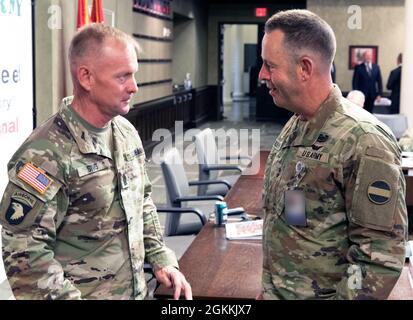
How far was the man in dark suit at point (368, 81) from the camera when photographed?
36.8ft

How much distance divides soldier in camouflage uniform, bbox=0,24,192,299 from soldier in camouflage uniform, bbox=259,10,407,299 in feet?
1.31

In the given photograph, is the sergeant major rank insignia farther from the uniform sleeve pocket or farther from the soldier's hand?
the uniform sleeve pocket

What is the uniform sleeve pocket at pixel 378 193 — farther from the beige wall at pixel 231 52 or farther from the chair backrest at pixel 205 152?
the beige wall at pixel 231 52

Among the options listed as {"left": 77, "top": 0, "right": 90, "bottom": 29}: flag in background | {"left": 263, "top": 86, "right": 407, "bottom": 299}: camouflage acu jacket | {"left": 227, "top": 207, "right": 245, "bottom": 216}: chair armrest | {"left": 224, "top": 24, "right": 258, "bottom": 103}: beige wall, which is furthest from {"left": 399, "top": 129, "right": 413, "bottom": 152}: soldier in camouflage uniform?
{"left": 224, "top": 24, "right": 258, "bottom": 103}: beige wall

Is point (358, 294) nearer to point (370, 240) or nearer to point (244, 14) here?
point (370, 240)

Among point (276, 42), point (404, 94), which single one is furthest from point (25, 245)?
point (404, 94)

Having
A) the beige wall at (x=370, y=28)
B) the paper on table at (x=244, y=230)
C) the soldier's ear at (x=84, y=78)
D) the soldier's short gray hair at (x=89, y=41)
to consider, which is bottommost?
the paper on table at (x=244, y=230)

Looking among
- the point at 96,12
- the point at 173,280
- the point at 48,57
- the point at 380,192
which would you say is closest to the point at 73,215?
the point at 173,280

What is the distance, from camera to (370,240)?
1438mm

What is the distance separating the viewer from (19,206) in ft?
5.06

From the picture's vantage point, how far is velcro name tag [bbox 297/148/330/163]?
1.52m

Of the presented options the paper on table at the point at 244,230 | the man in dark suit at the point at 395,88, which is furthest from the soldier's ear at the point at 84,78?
the man in dark suit at the point at 395,88

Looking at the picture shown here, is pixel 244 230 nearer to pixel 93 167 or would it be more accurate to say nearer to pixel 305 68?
pixel 93 167

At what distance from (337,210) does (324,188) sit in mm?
62
